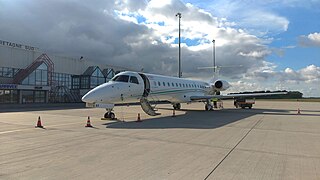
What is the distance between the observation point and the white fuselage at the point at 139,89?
16.8 meters

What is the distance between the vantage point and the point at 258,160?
7.38 m

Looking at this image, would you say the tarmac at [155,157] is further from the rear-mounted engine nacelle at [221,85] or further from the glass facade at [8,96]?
the glass facade at [8,96]

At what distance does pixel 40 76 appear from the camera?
46.6 meters

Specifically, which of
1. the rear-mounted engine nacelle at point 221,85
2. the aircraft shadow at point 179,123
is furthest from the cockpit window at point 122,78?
the rear-mounted engine nacelle at point 221,85

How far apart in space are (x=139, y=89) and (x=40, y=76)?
3228cm

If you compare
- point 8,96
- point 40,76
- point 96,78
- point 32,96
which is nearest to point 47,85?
point 40,76

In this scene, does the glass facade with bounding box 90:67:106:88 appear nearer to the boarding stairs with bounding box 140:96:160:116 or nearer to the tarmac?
the boarding stairs with bounding box 140:96:160:116

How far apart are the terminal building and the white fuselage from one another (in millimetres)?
25574

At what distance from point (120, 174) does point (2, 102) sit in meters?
40.8

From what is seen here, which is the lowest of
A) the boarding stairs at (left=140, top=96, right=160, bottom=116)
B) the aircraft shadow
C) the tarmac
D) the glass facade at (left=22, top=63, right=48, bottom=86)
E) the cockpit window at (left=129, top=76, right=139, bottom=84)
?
the tarmac

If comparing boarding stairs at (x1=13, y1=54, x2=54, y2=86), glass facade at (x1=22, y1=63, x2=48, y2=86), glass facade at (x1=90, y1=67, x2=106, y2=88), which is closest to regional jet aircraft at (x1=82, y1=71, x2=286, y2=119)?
glass facade at (x1=22, y1=63, x2=48, y2=86)

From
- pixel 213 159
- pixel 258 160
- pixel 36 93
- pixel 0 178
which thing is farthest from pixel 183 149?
pixel 36 93

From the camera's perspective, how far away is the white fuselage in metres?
16.8

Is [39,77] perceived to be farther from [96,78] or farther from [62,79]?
[96,78]
